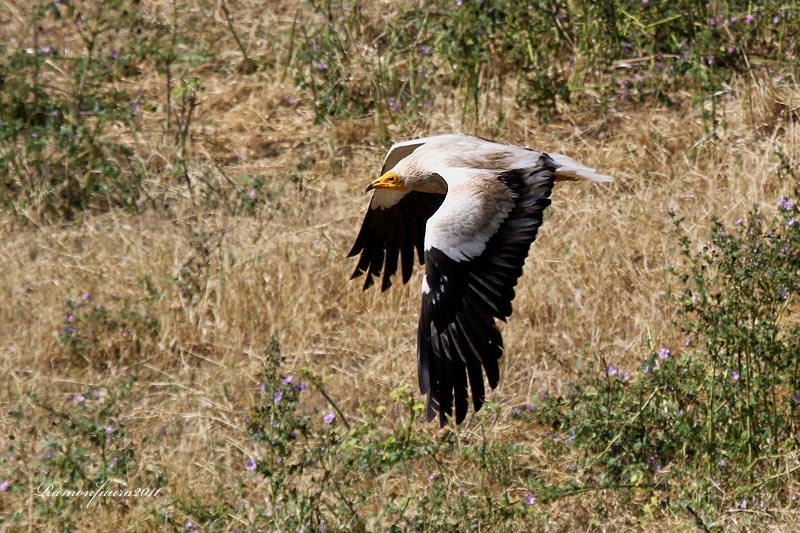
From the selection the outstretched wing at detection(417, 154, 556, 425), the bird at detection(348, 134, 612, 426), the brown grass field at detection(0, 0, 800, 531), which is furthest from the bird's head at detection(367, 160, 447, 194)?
the brown grass field at detection(0, 0, 800, 531)

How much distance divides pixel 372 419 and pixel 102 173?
2.63 meters

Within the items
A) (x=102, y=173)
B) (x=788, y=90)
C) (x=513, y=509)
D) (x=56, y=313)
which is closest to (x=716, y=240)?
(x=513, y=509)

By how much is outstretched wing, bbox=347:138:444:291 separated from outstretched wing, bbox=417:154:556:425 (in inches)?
40.7

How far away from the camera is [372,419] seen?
18.2 ft

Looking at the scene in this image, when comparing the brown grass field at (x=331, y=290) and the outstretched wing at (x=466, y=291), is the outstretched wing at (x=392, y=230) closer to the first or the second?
the brown grass field at (x=331, y=290)

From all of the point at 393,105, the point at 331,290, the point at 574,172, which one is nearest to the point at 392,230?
the point at 331,290

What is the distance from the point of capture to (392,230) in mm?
5621

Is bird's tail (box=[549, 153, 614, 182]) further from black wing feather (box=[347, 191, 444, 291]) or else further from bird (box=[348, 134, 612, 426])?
black wing feather (box=[347, 191, 444, 291])

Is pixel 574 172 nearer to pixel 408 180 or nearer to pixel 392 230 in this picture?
pixel 408 180

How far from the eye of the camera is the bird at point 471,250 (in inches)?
A: 168

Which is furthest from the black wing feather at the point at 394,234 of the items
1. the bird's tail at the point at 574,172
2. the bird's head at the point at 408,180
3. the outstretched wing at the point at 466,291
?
the outstretched wing at the point at 466,291

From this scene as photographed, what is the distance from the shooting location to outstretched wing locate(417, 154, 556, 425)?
426cm

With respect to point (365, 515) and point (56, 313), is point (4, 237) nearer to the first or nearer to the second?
point (56, 313)

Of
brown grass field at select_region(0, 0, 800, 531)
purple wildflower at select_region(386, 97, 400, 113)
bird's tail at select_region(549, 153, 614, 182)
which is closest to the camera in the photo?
bird's tail at select_region(549, 153, 614, 182)
